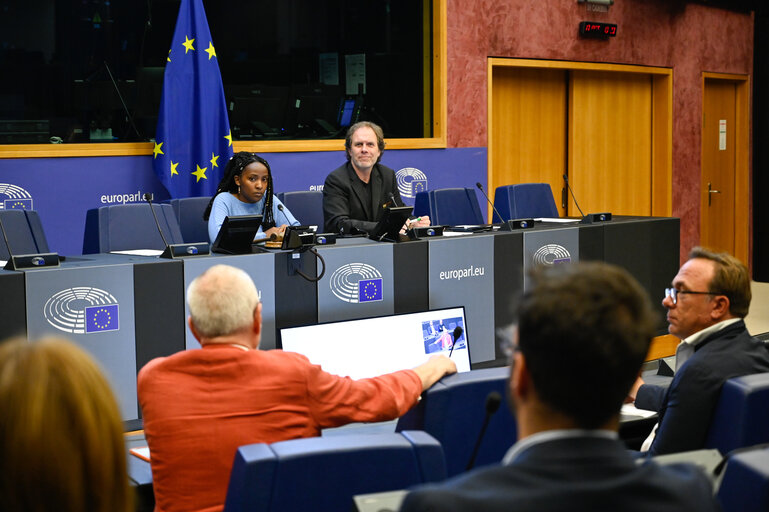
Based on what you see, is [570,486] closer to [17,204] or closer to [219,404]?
[219,404]

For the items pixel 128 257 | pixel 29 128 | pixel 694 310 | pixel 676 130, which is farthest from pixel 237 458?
pixel 676 130

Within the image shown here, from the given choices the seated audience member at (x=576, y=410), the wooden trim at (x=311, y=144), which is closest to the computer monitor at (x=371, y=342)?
the seated audience member at (x=576, y=410)

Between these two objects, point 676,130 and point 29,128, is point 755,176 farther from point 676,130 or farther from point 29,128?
point 29,128

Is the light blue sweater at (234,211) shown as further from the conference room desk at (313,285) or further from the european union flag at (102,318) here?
the european union flag at (102,318)

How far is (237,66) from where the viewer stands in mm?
6758

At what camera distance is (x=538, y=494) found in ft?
3.26

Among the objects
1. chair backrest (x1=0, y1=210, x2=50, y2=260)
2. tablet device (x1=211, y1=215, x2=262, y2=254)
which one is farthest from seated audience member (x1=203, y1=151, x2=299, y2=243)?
chair backrest (x1=0, y1=210, x2=50, y2=260)

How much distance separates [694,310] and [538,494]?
1.67 meters

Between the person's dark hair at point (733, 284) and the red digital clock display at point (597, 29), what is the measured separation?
19.1ft

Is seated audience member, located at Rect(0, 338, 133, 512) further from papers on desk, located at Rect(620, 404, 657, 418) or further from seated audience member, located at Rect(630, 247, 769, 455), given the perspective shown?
papers on desk, located at Rect(620, 404, 657, 418)

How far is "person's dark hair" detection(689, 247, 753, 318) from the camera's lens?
250 centimetres

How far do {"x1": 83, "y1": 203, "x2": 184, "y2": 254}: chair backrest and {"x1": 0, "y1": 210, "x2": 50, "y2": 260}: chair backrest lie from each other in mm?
230

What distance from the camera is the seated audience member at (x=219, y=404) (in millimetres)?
2014

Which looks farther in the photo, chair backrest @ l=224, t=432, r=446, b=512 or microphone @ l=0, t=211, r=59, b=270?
microphone @ l=0, t=211, r=59, b=270
